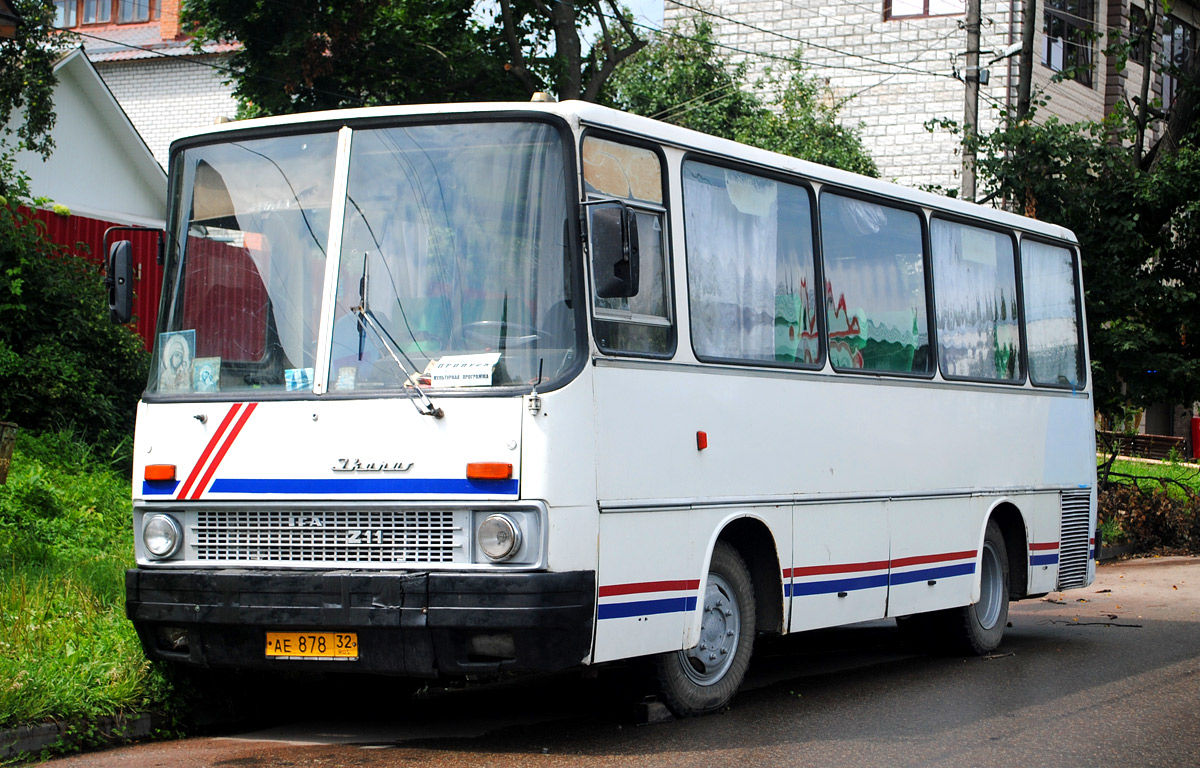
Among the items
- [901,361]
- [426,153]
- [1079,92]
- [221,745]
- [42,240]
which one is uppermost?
[1079,92]

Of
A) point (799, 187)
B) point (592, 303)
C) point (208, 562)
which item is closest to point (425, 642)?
point (208, 562)

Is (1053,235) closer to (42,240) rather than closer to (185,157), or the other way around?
(185,157)

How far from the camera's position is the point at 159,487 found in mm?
7566

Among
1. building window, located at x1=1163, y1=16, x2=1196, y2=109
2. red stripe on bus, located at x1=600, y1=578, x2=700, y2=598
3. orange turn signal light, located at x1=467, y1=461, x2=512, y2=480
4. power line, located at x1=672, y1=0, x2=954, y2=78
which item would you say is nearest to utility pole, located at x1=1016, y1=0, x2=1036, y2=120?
power line, located at x1=672, y1=0, x2=954, y2=78

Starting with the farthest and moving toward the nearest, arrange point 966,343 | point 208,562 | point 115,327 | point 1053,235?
point 115,327
point 1053,235
point 966,343
point 208,562

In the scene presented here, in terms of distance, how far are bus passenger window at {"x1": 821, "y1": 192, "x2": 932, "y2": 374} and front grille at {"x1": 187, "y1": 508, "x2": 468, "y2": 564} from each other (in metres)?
3.38

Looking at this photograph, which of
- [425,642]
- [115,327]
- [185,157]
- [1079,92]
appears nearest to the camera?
[425,642]

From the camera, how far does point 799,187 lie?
9.34 metres

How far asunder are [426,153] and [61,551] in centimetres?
571

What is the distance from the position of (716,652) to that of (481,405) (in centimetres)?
228

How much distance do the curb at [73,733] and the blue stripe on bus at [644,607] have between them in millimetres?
2384

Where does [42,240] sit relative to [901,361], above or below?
above

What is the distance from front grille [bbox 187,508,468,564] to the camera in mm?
6988

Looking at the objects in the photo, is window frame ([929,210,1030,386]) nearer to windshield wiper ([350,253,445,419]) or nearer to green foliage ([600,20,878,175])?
windshield wiper ([350,253,445,419])
